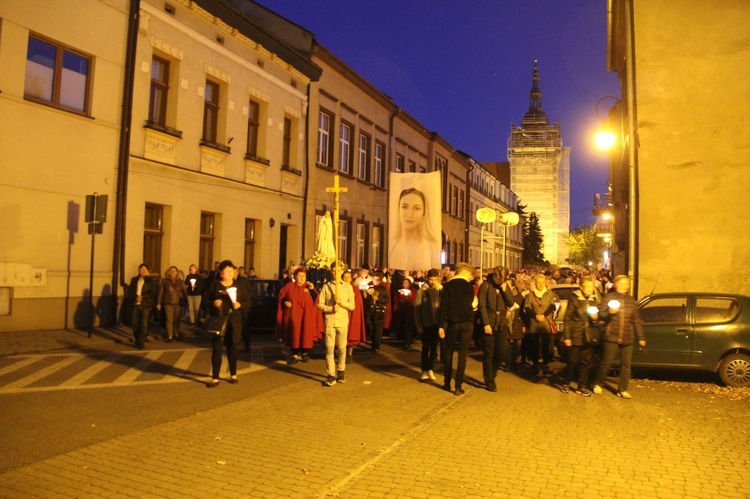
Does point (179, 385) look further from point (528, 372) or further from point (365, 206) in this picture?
point (365, 206)

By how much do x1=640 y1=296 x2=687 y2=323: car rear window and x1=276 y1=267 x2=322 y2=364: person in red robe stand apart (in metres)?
5.71

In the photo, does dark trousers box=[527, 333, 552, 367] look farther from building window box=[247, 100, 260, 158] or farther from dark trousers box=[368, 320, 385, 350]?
building window box=[247, 100, 260, 158]

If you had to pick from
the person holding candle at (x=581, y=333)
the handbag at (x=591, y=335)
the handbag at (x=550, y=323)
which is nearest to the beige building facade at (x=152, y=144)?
the handbag at (x=550, y=323)

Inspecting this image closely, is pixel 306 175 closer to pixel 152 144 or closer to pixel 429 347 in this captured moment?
pixel 152 144

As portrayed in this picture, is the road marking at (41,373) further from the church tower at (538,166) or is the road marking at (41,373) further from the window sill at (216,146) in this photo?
the church tower at (538,166)

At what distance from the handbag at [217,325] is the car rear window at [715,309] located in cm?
737

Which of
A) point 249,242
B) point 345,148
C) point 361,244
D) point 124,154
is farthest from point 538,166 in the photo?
point 124,154

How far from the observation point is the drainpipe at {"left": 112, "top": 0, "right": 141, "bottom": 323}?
17.2 m

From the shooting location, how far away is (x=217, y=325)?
9859 mm

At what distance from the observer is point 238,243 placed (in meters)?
22.4

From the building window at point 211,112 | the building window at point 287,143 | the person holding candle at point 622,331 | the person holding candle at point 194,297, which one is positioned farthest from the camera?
the building window at point 287,143

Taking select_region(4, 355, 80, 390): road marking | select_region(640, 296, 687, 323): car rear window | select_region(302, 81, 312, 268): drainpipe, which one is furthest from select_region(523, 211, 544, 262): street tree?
select_region(4, 355, 80, 390): road marking

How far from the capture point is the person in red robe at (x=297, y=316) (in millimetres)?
12398

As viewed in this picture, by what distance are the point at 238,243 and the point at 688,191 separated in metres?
13.6
